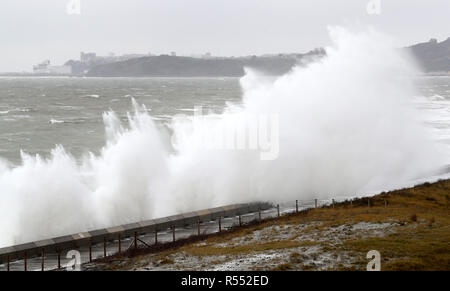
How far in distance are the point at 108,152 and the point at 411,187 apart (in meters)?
13.2

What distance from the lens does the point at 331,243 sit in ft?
53.2

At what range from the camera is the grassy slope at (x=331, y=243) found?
46.3 feet

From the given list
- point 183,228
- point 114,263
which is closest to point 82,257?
point 114,263

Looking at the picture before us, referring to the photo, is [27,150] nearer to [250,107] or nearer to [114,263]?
[250,107]

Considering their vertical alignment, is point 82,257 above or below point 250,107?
below

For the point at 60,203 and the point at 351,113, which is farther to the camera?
the point at 351,113

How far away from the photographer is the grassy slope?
1411 cm

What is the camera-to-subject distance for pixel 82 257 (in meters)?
17.3

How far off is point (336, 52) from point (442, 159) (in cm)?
890

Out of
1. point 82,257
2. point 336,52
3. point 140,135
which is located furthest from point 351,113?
point 82,257

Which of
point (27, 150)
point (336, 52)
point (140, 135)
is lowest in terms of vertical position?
point (27, 150)
